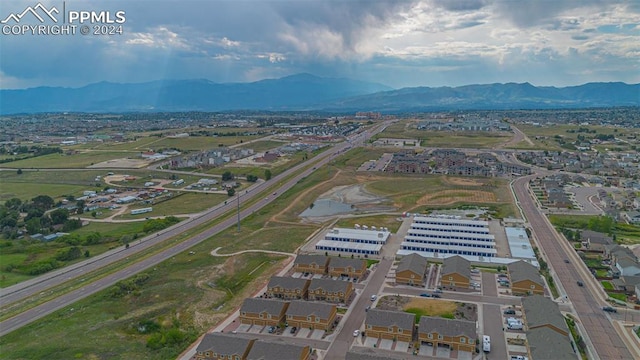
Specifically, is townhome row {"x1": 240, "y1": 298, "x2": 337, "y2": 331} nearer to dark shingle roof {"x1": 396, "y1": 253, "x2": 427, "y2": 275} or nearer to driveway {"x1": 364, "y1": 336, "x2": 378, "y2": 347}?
driveway {"x1": 364, "y1": 336, "x2": 378, "y2": 347}

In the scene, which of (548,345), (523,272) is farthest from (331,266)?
(548,345)

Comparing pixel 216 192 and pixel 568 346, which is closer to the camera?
pixel 568 346

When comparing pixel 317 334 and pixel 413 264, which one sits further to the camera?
pixel 413 264

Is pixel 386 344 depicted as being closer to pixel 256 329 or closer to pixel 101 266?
pixel 256 329

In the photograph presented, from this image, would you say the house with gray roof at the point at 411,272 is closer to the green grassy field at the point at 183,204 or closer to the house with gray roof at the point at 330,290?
the house with gray roof at the point at 330,290

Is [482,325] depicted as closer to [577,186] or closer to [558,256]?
[558,256]

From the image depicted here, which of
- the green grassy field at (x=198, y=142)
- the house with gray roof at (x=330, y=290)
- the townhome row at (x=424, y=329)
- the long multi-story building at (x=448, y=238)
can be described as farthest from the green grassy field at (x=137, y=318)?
the green grassy field at (x=198, y=142)

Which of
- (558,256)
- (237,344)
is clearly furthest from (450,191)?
(237,344)
